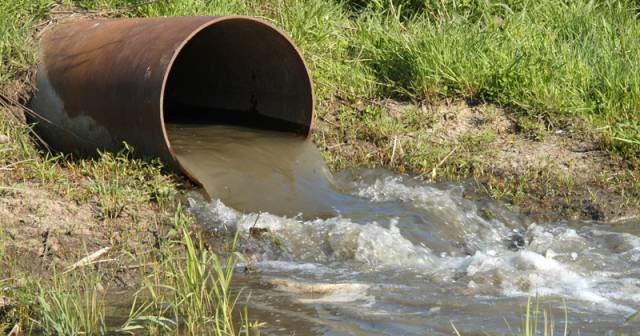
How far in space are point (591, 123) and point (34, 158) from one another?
148 inches

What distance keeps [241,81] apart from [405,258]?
2520 millimetres

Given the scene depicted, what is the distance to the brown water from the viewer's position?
6.11m

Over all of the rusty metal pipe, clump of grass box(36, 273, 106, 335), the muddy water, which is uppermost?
the rusty metal pipe

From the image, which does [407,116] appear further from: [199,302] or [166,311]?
[199,302]

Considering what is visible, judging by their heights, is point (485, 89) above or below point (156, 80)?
below

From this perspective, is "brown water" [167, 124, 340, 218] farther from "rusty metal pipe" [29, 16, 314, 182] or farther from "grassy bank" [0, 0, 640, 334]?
"grassy bank" [0, 0, 640, 334]

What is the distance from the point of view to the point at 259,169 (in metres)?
6.48

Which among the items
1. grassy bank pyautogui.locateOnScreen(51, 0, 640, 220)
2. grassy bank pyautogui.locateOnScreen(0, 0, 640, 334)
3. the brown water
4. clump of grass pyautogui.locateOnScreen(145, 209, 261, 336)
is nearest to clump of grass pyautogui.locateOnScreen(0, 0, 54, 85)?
grassy bank pyautogui.locateOnScreen(0, 0, 640, 334)

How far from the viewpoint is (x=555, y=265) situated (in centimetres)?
523

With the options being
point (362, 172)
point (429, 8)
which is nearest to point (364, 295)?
point (362, 172)

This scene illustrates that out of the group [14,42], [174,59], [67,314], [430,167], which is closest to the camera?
[67,314]

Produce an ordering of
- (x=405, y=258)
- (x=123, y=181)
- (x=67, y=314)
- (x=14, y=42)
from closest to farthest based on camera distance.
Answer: (x=67, y=314), (x=405, y=258), (x=123, y=181), (x=14, y=42)

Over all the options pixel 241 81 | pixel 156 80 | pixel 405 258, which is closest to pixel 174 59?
pixel 156 80

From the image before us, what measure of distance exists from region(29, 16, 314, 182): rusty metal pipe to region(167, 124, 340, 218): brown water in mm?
199
